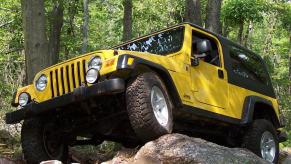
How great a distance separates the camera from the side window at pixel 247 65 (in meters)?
8.36

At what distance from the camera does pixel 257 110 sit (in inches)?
340

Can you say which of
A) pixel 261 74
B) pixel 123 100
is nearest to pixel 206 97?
pixel 123 100

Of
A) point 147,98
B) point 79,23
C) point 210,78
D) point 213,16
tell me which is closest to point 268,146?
point 210,78

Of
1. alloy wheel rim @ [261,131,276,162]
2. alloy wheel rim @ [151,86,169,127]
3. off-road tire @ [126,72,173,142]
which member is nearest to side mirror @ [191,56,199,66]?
alloy wheel rim @ [151,86,169,127]

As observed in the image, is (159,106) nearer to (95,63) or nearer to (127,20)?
(95,63)

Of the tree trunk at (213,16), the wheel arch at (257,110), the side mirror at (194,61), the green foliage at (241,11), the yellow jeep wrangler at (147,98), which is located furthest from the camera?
the green foliage at (241,11)

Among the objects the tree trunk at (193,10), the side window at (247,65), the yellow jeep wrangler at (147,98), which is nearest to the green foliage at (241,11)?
the tree trunk at (193,10)

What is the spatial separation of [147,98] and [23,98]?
6.06ft

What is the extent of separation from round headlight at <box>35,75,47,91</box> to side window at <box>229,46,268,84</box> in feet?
10.8

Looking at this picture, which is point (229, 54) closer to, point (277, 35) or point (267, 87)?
point (267, 87)

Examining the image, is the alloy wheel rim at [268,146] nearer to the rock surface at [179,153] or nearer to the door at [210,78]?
the door at [210,78]

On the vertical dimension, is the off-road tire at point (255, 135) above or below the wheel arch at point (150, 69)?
below

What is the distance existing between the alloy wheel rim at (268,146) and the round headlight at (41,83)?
12.7 feet

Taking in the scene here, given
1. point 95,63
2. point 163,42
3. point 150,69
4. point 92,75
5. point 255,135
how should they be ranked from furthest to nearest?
1. point 255,135
2. point 163,42
3. point 150,69
4. point 95,63
5. point 92,75
